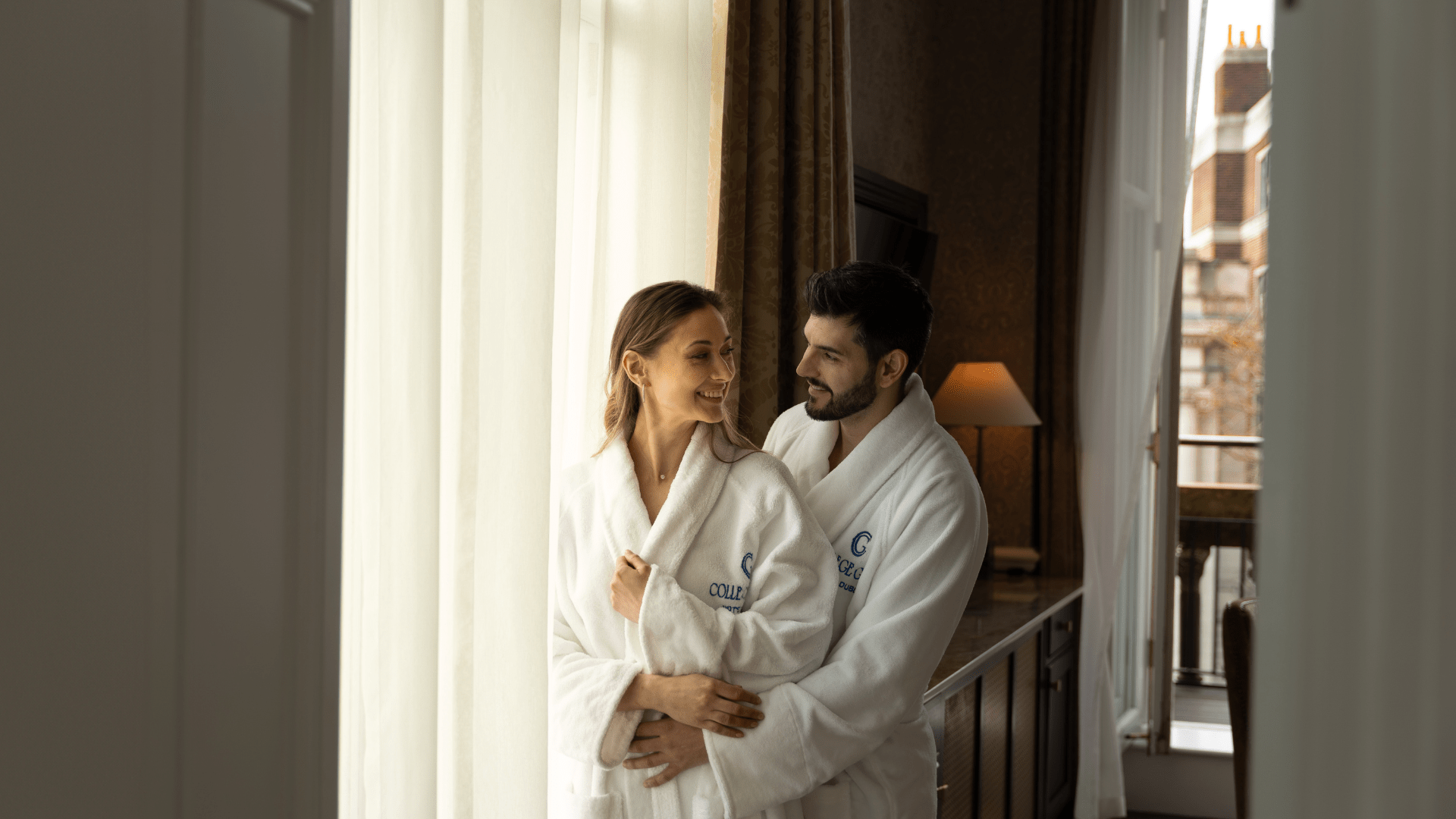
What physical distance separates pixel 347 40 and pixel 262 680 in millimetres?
637

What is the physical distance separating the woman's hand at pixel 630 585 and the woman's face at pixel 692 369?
25cm

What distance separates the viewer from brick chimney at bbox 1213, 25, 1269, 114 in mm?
4555

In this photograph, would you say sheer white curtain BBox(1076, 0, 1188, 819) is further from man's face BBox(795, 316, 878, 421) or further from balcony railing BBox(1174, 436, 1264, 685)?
man's face BBox(795, 316, 878, 421)

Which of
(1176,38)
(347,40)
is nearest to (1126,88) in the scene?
(1176,38)

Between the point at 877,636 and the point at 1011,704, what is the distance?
183cm

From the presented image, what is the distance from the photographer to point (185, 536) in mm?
832

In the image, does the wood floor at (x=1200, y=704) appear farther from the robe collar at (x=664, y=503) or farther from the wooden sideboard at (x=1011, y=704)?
the robe collar at (x=664, y=503)

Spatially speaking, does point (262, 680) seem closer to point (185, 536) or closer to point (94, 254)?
point (185, 536)

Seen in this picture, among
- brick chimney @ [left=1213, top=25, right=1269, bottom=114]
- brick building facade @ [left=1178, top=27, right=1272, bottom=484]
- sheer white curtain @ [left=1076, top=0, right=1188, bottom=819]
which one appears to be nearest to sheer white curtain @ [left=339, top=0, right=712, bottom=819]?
sheer white curtain @ [left=1076, top=0, right=1188, bottom=819]

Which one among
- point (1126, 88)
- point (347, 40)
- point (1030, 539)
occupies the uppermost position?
point (1126, 88)

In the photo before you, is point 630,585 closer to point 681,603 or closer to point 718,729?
point 681,603

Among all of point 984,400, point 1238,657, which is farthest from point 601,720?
point 984,400

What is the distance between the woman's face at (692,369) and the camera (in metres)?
A: 1.51

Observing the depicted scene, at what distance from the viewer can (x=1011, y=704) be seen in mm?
3111
